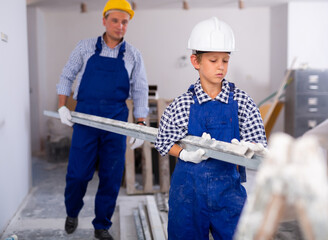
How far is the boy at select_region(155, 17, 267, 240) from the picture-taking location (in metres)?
1.47

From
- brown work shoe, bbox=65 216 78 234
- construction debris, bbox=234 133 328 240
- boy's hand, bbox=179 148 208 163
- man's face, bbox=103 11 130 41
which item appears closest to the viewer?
construction debris, bbox=234 133 328 240

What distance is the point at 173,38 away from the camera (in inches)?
232

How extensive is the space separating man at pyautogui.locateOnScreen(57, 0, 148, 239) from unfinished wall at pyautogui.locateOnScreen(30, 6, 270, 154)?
3.28 metres

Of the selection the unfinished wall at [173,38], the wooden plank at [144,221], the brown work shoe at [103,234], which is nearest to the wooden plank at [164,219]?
the wooden plank at [144,221]

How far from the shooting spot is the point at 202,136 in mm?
1452

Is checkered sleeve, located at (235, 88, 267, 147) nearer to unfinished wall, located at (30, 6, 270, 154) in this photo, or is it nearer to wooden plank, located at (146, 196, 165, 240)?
wooden plank, located at (146, 196, 165, 240)

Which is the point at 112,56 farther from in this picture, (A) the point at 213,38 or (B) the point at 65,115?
(A) the point at 213,38

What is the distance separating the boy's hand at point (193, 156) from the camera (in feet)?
4.58

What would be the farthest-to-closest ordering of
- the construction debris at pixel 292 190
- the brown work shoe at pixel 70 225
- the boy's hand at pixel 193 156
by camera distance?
the brown work shoe at pixel 70 225 → the boy's hand at pixel 193 156 → the construction debris at pixel 292 190

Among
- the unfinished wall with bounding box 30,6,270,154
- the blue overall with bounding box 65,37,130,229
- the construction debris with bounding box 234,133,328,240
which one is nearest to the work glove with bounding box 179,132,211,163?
the construction debris with bounding box 234,133,328,240

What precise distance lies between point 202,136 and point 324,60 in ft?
15.8

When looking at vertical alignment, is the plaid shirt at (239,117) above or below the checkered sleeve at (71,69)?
below

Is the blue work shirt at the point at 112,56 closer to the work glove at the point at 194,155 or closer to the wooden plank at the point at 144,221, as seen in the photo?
the wooden plank at the point at 144,221

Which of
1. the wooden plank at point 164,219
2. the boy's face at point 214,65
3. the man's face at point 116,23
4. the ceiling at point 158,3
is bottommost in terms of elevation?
the wooden plank at point 164,219
